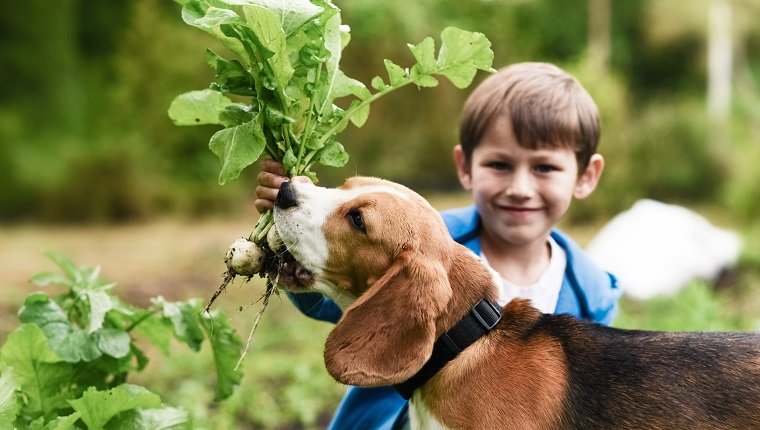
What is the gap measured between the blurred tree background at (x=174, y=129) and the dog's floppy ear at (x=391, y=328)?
1165 cm

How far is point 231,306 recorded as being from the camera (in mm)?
8898

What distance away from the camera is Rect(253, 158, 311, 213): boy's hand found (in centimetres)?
309

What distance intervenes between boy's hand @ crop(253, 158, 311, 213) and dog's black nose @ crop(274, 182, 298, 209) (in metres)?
0.14

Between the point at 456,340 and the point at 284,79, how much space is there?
108cm

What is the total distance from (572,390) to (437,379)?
465mm

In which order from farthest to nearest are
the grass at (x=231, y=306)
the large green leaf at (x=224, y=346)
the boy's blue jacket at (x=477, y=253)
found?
the grass at (x=231, y=306), the boy's blue jacket at (x=477, y=253), the large green leaf at (x=224, y=346)

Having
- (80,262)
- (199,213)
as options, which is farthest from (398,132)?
(80,262)

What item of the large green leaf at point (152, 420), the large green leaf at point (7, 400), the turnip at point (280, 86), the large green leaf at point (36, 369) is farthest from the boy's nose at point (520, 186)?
the large green leaf at point (7, 400)

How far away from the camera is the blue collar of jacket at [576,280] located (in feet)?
13.2

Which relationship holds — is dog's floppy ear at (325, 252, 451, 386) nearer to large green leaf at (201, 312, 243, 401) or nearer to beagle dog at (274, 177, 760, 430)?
beagle dog at (274, 177, 760, 430)

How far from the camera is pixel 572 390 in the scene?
9.45 ft

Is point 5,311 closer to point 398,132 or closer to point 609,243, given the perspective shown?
point 609,243

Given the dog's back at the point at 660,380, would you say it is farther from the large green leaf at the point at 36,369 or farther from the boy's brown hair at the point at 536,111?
the large green leaf at the point at 36,369

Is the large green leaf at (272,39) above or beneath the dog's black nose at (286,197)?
above
